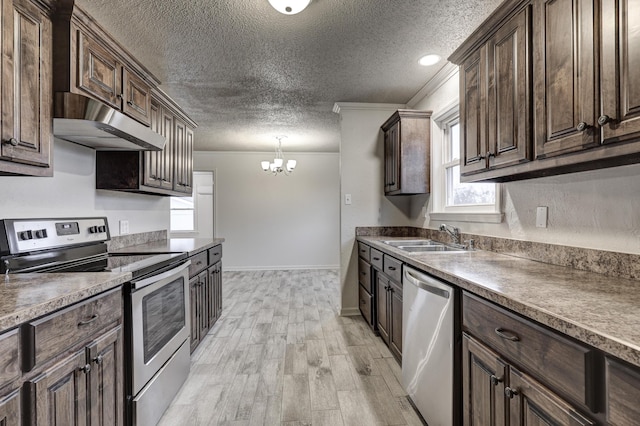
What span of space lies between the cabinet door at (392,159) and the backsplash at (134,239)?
2.54 metres

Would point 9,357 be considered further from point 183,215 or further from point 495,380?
point 183,215

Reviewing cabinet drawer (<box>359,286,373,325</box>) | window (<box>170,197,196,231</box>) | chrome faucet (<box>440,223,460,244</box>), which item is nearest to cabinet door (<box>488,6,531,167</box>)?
chrome faucet (<box>440,223,460,244</box>)

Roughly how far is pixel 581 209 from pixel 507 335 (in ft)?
3.01

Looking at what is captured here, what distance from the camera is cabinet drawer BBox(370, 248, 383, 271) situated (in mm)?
2794

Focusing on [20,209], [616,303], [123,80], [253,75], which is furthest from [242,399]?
[253,75]

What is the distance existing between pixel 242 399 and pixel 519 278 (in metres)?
1.77

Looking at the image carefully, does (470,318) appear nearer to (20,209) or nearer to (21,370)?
(21,370)

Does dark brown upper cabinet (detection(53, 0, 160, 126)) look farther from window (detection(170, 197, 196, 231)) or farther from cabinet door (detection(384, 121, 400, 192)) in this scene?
window (detection(170, 197, 196, 231))

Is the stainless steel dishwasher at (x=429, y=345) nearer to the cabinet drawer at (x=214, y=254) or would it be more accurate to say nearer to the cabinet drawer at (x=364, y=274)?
the cabinet drawer at (x=364, y=274)

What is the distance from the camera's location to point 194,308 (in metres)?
2.62

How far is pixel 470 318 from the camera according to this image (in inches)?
53.4

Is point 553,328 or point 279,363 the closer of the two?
point 553,328

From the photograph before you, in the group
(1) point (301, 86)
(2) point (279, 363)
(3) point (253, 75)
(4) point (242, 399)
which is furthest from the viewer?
(1) point (301, 86)

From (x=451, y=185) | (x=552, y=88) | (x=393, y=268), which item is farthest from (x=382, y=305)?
(x=552, y=88)
